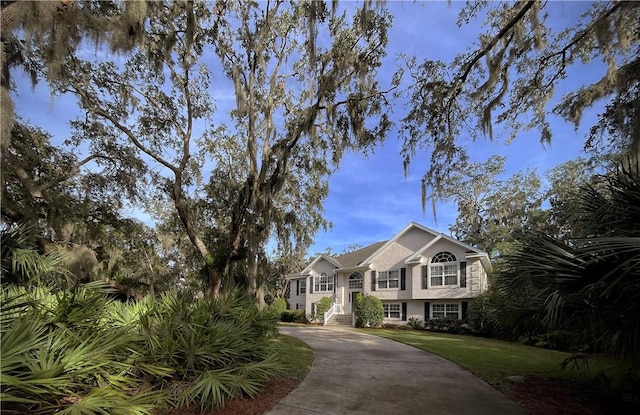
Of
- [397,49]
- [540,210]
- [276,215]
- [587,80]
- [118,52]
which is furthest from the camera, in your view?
[540,210]

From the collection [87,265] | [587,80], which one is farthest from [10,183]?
[587,80]

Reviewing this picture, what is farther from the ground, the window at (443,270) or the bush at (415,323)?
the window at (443,270)

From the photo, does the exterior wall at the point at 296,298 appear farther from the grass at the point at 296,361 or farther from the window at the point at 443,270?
the grass at the point at 296,361

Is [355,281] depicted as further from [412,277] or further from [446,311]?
[446,311]

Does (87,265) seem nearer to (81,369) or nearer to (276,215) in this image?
(276,215)

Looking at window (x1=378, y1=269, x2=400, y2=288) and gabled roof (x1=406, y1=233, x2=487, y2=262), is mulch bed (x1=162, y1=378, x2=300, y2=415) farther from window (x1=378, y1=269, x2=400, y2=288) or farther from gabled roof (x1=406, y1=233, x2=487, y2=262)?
window (x1=378, y1=269, x2=400, y2=288)

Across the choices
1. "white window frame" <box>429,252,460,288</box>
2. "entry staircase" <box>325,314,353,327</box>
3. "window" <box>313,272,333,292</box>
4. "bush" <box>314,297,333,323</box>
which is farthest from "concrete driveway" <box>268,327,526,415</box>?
"window" <box>313,272,333,292</box>

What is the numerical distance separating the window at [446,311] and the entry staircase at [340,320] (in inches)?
233

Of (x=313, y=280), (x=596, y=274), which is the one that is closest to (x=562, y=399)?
(x=596, y=274)

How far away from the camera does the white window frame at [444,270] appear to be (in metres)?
22.9

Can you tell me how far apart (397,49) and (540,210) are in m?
23.9

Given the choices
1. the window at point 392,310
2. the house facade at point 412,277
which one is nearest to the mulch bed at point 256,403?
the house facade at point 412,277

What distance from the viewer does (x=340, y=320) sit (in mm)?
26953

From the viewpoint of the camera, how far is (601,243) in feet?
12.7
